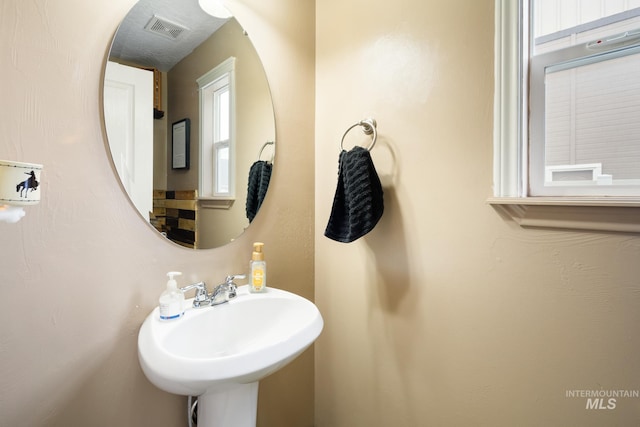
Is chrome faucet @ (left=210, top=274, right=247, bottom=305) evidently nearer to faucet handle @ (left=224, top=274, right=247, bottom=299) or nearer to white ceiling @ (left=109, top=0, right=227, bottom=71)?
faucet handle @ (left=224, top=274, right=247, bottom=299)

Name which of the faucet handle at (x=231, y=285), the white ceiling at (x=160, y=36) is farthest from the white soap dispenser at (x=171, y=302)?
the white ceiling at (x=160, y=36)

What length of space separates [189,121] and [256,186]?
1.11ft

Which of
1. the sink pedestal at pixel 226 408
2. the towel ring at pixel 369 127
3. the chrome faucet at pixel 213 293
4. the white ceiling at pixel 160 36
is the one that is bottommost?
the sink pedestal at pixel 226 408

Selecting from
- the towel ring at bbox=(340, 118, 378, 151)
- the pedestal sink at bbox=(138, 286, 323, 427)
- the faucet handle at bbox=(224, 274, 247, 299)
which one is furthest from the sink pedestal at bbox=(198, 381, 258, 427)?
the towel ring at bbox=(340, 118, 378, 151)

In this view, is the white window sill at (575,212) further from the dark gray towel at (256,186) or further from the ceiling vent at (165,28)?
the ceiling vent at (165,28)

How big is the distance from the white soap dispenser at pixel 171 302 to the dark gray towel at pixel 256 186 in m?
0.38

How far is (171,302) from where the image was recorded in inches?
33.9

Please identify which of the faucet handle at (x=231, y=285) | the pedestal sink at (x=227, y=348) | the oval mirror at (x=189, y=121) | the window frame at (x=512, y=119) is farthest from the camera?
the faucet handle at (x=231, y=285)

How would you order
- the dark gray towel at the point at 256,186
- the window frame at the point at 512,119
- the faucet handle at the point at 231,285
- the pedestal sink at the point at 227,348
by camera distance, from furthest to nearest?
the dark gray towel at the point at 256,186
the faucet handle at the point at 231,285
the window frame at the point at 512,119
the pedestal sink at the point at 227,348

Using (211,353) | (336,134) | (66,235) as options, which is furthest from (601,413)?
(66,235)

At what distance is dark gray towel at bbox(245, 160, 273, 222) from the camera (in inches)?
46.4

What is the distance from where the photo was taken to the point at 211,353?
3.07ft

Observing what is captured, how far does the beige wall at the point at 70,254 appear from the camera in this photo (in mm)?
730

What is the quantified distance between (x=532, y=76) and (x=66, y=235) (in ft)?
4.52
